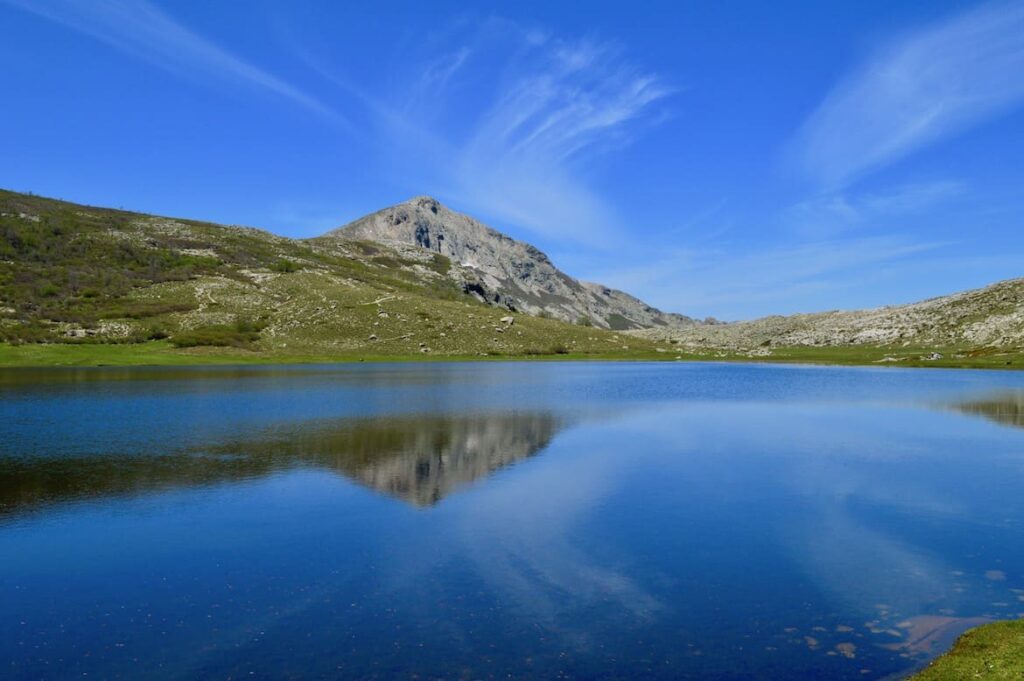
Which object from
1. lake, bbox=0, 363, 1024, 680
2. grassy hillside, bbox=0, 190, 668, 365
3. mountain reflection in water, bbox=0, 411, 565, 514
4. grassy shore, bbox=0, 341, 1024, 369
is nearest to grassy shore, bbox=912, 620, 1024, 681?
lake, bbox=0, 363, 1024, 680

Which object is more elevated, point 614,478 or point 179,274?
point 179,274

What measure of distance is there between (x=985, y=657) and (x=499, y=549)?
40.6 ft

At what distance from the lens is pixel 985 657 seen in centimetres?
1256

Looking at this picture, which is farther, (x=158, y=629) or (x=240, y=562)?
(x=240, y=562)

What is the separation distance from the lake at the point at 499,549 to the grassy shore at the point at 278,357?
296ft

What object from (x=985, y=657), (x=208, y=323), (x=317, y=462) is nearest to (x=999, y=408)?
(x=985, y=657)

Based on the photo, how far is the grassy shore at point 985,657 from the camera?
11930mm

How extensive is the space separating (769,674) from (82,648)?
14439 millimetres

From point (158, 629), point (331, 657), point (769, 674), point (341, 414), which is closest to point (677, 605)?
point (769, 674)

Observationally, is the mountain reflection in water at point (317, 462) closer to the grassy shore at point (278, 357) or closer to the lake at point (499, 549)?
the lake at point (499, 549)

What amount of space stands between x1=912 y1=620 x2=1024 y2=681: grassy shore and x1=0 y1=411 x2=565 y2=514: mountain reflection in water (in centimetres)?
1811

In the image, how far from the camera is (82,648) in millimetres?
13906

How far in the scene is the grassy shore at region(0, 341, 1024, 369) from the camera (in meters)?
Answer: 125

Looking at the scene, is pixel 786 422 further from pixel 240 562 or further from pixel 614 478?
pixel 240 562
